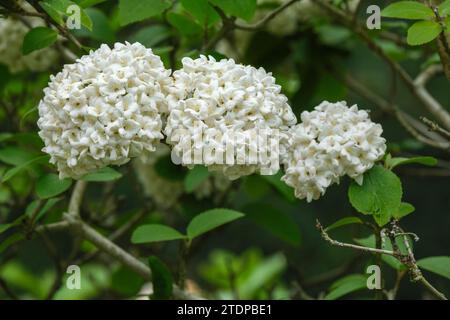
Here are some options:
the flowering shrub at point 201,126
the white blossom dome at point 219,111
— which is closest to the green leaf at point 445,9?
the flowering shrub at point 201,126

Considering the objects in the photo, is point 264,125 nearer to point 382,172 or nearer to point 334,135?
point 334,135

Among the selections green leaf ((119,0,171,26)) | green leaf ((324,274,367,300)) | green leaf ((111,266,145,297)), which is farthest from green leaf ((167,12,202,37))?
green leaf ((111,266,145,297))

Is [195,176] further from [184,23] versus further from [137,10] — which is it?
[137,10]

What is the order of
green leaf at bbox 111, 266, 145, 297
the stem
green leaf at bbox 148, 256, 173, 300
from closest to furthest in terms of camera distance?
1. green leaf at bbox 148, 256, 173, 300
2. the stem
3. green leaf at bbox 111, 266, 145, 297

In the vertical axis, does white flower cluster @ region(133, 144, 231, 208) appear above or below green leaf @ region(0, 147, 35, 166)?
below

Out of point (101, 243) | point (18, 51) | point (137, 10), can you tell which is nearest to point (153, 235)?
point (101, 243)

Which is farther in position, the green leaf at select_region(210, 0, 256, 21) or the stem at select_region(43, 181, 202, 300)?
the stem at select_region(43, 181, 202, 300)

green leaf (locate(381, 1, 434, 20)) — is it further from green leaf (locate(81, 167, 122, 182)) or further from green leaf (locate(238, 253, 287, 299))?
green leaf (locate(238, 253, 287, 299))
